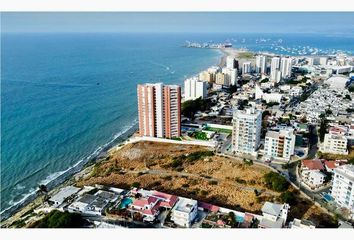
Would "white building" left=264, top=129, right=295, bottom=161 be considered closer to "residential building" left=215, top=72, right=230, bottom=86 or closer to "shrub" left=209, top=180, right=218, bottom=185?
"shrub" left=209, top=180, right=218, bottom=185

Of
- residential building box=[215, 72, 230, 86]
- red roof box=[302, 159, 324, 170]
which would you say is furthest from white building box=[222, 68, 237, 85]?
red roof box=[302, 159, 324, 170]

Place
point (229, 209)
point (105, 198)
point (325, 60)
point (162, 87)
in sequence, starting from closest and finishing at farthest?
point (229, 209) < point (105, 198) < point (162, 87) < point (325, 60)

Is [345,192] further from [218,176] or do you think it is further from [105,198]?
[105,198]

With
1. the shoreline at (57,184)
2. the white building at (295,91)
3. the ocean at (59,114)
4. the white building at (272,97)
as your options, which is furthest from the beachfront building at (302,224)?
the white building at (295,91)

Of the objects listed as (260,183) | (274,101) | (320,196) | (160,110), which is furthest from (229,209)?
(274,101)

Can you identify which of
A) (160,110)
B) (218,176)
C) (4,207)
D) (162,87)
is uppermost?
(162,87)

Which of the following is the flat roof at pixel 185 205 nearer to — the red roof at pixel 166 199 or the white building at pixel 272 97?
the red roof at pixel 166 199
